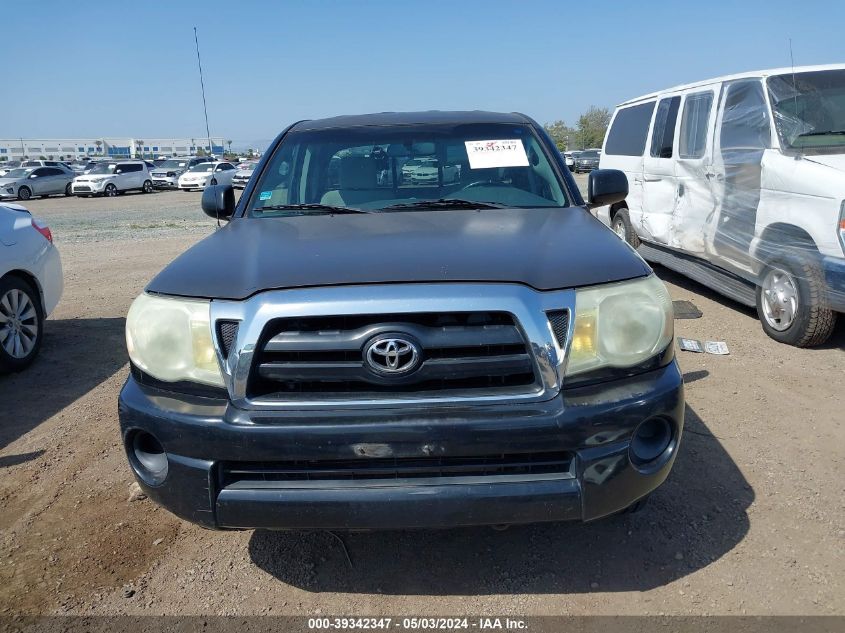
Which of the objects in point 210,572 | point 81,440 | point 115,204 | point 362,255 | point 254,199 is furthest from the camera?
point 115,204

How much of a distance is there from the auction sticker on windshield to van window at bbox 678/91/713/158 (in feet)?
11.1

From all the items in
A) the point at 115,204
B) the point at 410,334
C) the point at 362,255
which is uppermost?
the point at 362,255

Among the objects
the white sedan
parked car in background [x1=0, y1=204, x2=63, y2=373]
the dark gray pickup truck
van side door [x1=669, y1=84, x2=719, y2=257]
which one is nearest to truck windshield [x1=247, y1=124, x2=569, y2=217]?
the dark gray pickup truck

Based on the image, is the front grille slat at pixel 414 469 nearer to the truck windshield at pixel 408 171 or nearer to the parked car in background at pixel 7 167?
the truck windshield at pixel 408 171

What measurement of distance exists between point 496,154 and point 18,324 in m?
3.87

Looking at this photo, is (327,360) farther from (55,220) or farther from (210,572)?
(55,220)

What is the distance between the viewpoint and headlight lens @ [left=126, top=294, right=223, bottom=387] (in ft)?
7.38

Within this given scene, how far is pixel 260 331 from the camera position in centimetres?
217

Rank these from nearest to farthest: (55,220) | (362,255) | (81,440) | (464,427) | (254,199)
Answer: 1. (464,427)
2. (362,255)
3. (254,199)
4. (81,440)
5. (55,220)

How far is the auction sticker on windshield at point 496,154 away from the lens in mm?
3629

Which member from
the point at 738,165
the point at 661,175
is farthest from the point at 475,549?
the point at 661,175

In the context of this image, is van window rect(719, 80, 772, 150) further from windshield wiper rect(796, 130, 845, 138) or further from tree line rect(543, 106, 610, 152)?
tree line rect(543, 106, 610, 152)

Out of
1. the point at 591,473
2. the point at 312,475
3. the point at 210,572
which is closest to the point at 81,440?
the point at 210,572

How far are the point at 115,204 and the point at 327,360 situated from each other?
26054 mm
